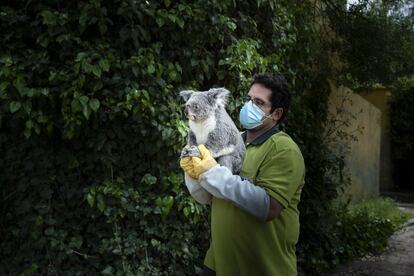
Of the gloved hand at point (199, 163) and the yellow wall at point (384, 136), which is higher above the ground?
the gloved hand at point (199, 163)

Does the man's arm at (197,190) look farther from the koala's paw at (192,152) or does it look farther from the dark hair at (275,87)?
the dark hair at (275,87)

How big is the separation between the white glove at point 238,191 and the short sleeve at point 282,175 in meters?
0.05

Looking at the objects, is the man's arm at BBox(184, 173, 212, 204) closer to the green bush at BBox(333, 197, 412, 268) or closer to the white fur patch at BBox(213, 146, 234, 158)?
the white fur patch at BBox(213, 146, 234, 158)

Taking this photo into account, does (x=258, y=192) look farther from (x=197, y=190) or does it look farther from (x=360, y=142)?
(x=360, y=142)

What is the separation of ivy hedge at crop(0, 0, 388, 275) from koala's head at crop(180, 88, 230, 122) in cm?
185

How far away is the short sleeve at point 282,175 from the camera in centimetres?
225

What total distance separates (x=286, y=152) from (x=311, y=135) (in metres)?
3.93

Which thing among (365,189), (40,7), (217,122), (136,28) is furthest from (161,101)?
(365,189)

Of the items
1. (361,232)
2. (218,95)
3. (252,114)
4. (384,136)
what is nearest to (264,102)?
(252,114)

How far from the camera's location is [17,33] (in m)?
4.41

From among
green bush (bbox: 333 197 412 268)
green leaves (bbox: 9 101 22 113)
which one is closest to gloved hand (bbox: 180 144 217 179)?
green leaves (bbox: 9 101 22 113)

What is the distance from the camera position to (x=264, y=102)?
2467 millimetres

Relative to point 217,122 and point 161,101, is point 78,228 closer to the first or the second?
point 161,101

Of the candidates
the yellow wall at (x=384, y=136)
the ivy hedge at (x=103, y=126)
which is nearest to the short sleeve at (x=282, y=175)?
the ivy hedge at (x=103, y=126)
